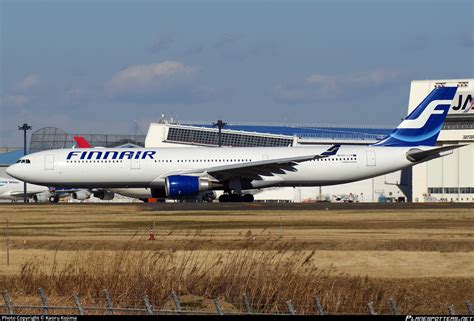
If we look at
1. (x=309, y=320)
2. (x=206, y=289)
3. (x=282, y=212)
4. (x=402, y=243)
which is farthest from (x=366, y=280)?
(x=282, y=212)

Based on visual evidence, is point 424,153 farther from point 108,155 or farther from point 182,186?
point 108,155

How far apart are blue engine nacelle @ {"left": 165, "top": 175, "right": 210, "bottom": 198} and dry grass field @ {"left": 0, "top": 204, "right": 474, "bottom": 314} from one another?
10.8 meters

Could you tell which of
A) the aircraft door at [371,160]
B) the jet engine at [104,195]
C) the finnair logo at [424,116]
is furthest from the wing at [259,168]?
the jet engine at [104,195]

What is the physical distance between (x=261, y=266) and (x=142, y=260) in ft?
10.5

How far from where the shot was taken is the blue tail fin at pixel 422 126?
62.3 metres

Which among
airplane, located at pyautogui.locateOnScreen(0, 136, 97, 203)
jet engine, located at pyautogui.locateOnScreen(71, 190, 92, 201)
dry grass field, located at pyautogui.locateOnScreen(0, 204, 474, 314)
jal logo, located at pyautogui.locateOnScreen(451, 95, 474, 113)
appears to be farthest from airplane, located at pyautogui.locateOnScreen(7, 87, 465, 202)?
airplane, located at pyautogui.locateOnScreen(0, 136, 97, 203)

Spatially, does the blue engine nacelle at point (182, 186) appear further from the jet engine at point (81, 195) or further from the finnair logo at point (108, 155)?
the jet engine at point (81, 195)

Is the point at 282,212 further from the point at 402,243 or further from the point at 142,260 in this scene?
the point at 142,260

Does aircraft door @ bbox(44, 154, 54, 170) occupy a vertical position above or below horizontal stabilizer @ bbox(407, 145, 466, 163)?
below

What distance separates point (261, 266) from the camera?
24078 millimetres

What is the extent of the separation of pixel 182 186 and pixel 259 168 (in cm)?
504

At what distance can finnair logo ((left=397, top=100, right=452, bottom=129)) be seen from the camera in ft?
205

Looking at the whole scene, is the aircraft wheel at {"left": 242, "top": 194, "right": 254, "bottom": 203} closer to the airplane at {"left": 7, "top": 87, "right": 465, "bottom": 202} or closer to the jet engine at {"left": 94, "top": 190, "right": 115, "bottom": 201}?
the airplane at {"left": 7, "top": 87, "right": 465, "bottom": 202}

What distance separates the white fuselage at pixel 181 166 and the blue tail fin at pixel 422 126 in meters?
Answer: 1.24
